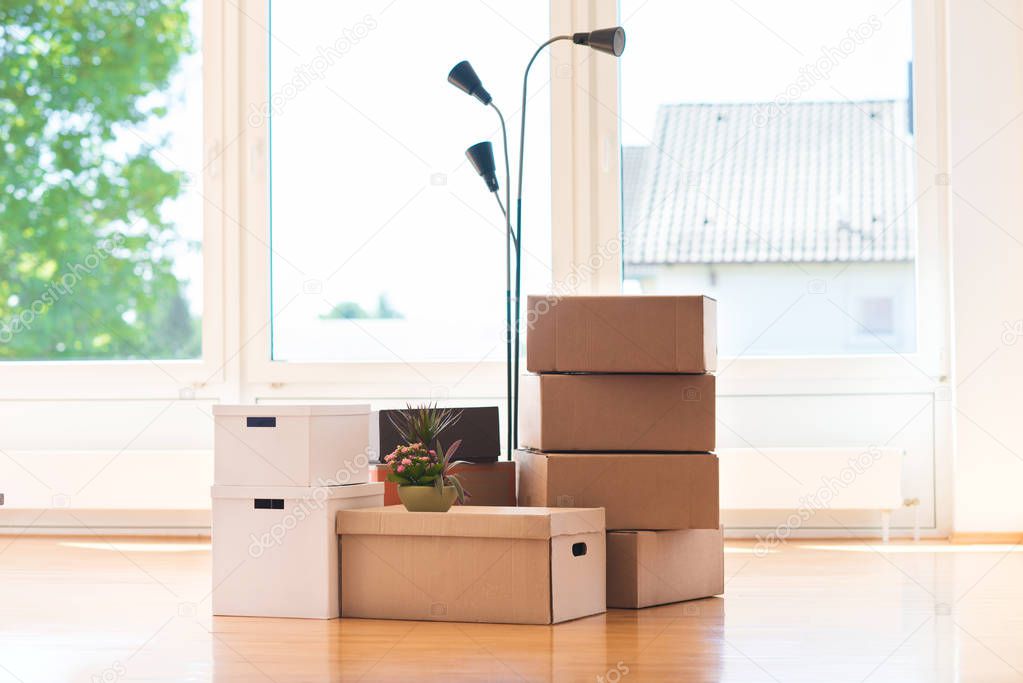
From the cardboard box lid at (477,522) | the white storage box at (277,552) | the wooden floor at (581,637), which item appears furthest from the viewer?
the white storage box at (277,552)

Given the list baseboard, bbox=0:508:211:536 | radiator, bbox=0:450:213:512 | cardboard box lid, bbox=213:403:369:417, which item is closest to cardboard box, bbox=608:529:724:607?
cardboard box lid, bbox=213:403:369:417

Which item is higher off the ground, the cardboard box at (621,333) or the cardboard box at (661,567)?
the cardboard box at (621,333)

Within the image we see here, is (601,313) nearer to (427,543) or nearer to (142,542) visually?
(427,543)

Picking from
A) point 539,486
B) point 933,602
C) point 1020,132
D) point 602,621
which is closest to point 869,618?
point 933,602

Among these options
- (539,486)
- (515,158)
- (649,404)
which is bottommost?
(539,486)

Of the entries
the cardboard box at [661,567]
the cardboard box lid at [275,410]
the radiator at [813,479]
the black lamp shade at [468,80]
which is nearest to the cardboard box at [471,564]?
the cardboard box at [661,567]

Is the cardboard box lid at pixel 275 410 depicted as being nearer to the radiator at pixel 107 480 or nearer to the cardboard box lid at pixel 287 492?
the cardboard box lid at pixel 287 492

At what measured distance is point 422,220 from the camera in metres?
4.41

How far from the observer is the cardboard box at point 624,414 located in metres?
2.85

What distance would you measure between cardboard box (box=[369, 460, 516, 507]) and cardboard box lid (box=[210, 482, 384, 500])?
1.05 feet

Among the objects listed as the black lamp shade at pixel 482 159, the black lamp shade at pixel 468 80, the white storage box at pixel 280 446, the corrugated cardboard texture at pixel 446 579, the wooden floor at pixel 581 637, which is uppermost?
the black lamp shade at pixel 468 80

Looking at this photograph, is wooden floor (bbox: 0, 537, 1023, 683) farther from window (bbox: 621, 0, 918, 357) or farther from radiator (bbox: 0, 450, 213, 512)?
window (bbox: 621, 0, 918, 357)

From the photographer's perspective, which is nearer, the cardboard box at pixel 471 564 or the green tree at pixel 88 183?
the cardboard box at pixel 471 564

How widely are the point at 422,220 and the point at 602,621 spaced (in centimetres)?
215
